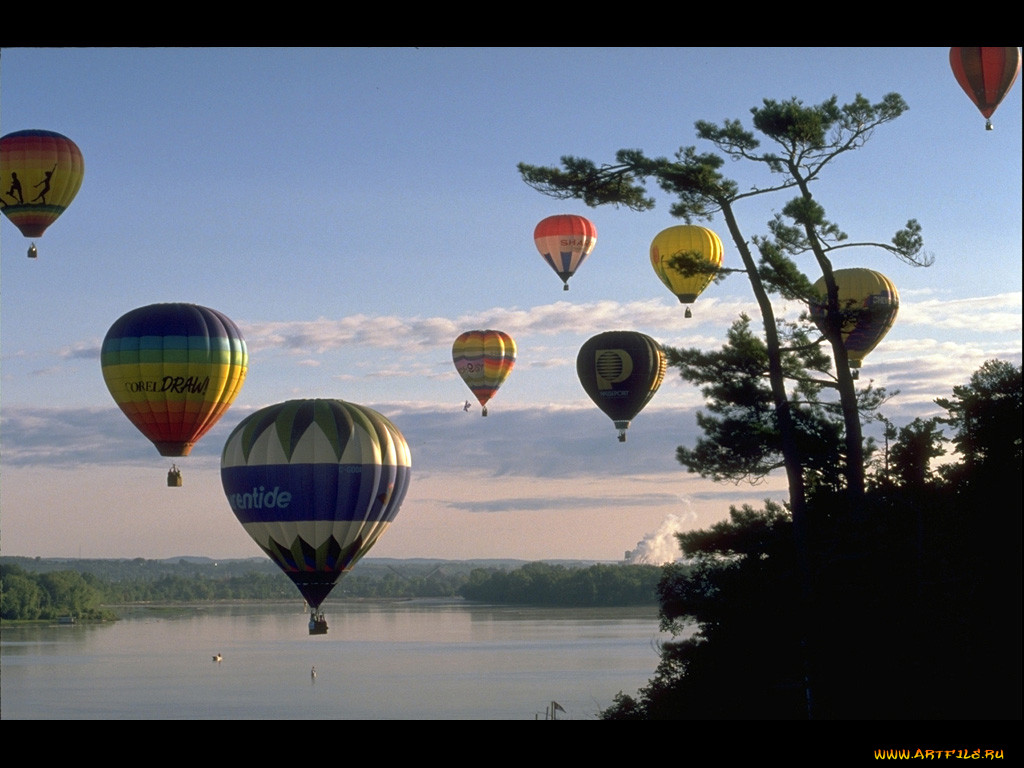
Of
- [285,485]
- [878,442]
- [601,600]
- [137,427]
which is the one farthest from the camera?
[601,600]

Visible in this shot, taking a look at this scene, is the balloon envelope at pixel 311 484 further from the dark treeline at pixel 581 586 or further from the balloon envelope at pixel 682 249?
the dark treeline at pixel 581 586

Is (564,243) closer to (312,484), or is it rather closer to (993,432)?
(312,484)

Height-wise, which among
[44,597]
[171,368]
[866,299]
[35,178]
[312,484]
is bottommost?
[44,597]

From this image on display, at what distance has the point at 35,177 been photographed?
1251 inches

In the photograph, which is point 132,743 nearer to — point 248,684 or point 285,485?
point 285,485

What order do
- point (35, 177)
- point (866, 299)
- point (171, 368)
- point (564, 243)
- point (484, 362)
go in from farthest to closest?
point (484, 362) → point (564, 243) → point (35, 177) → point (866, 299) → point (171, 368)

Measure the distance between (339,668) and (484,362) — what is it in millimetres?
27676

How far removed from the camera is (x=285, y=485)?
87.4 feet

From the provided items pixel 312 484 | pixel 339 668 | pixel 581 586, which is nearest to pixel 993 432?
pixel 312 484

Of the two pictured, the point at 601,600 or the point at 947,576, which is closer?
the point at 947,576

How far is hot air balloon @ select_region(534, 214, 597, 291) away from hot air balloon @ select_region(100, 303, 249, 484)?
481 inches

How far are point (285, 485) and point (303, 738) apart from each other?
20931 millimetres

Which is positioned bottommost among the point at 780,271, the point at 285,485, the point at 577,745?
the point at 577,745
